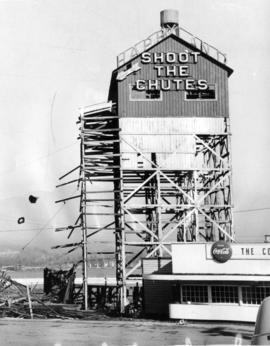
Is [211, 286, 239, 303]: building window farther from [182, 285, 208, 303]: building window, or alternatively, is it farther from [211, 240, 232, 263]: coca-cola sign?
[211, 240, 232, 263]: coca-cola sign

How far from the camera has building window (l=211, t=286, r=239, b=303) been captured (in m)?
40.9

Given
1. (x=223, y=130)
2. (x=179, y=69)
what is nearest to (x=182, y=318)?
(x=223, y=130)

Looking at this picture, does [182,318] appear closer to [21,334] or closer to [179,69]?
[21,334]

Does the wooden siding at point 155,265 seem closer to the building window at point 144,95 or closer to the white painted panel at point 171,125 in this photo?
the white painted panel at point 171,125

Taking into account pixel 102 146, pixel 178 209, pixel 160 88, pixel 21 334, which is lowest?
pixel 21 334

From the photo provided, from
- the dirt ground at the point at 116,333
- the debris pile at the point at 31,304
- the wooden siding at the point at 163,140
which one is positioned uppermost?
the wooden siding at the point at 163,140

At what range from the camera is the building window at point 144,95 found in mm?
54594

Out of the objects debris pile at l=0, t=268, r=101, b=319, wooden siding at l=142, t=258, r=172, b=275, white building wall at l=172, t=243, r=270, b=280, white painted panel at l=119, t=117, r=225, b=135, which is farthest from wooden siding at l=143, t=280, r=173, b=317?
white painted panel at l=119, t=117, r=225, b=135

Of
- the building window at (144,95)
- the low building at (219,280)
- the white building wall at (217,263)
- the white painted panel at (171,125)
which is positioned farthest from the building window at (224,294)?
the building window at (144,95)

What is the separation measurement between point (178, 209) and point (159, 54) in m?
Answer: 13.7

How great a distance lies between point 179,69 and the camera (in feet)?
181

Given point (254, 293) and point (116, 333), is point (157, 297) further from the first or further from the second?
point (116, 333)

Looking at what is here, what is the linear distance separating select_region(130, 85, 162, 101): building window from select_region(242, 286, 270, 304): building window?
66.1ft

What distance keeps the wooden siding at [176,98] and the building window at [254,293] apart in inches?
736
